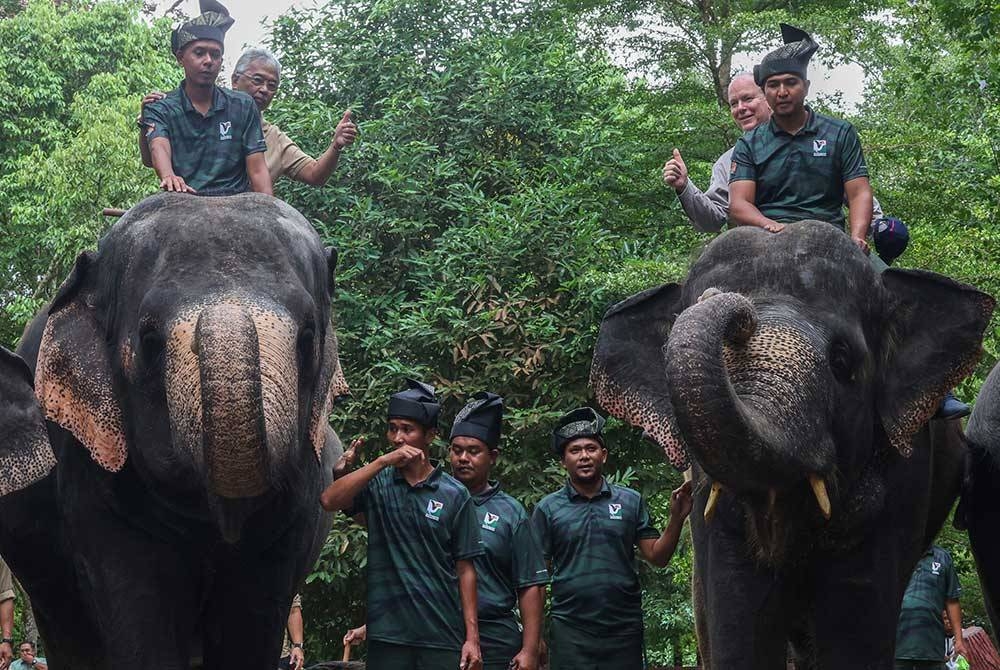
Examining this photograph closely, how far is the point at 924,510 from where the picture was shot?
5.66 m

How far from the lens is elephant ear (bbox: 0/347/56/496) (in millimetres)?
5609

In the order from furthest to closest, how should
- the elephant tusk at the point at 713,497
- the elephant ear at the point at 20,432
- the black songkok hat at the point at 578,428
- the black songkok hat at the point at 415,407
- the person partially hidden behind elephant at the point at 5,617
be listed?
the person partially hidden behind elephant at the point at 5,617
the black songkok hat at the point at 578,428
the black songkok hat at the point at 415,407
the elephant ear at the point at 20,432
the elephant tusk at the point at 713,497

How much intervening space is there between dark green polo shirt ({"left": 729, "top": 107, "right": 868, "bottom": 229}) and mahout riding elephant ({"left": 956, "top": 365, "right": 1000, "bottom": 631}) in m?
Answer: 1.34

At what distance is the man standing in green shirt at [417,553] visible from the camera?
6.32m

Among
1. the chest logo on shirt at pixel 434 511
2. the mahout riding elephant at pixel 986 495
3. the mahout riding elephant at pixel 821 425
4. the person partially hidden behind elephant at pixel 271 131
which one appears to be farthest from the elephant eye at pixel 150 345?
the mahout riding elephant at pixel 986 495

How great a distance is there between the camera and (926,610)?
9.44 meters

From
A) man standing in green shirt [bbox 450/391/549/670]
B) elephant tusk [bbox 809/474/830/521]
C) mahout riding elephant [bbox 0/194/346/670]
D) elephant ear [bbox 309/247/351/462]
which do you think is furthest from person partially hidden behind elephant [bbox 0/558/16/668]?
elephant tusk [bbox 809/474/830/521]

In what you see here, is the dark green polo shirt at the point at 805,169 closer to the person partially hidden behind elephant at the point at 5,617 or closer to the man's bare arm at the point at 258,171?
the man's bare arm at the point at 258,171

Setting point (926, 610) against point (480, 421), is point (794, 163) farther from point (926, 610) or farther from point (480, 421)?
point (926, 610)

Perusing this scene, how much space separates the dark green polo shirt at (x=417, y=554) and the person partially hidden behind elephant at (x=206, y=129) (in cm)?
136

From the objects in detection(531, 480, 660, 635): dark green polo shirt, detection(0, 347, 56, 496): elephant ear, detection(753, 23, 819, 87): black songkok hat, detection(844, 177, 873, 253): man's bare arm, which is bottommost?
detection(531, 480, 660, 635): dark green polo shirt

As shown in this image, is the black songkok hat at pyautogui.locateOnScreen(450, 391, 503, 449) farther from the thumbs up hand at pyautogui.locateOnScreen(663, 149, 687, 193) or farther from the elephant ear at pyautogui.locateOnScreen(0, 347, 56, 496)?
the elephant ear at pyautogui.locateOnScreen(0, 347, 56, 496)

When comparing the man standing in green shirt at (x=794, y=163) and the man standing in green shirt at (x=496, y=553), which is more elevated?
the man standing in green shirt at (x=794, y=163)

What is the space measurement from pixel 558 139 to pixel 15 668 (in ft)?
21.8
